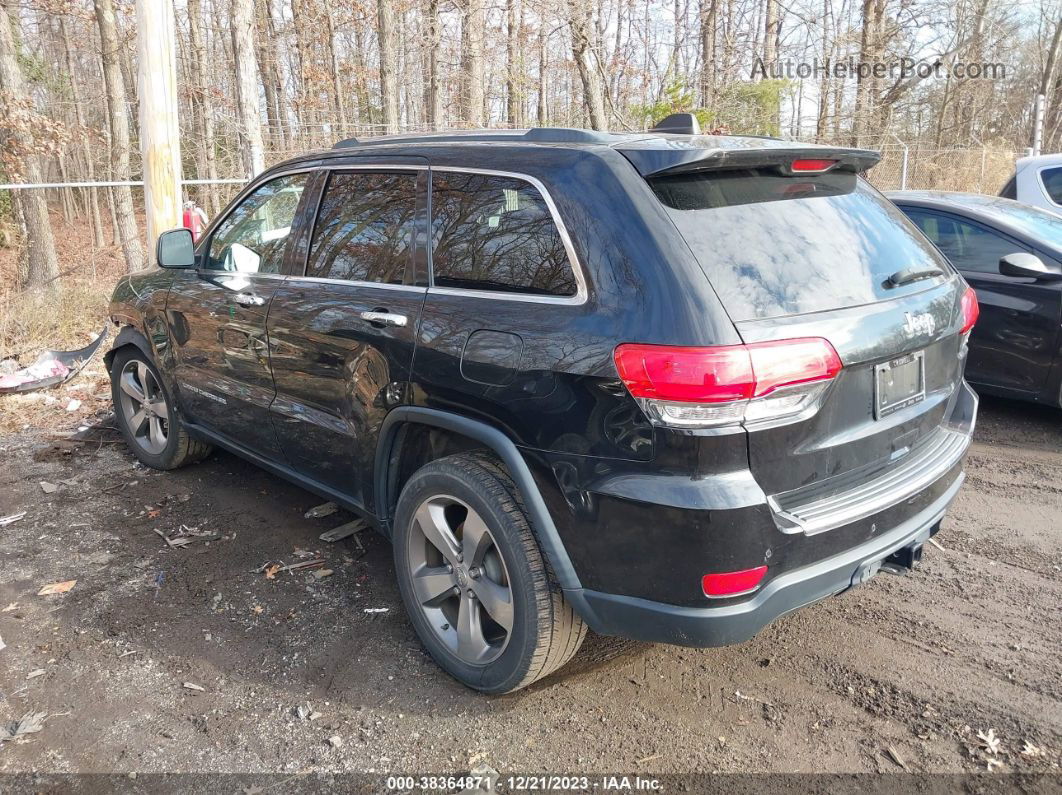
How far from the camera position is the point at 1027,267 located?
5.30 m

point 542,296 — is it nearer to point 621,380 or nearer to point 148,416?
point 621,380

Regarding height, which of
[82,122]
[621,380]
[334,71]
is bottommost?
[621,380]

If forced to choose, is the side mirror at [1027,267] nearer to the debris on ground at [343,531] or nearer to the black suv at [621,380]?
the black suv at [621,380]

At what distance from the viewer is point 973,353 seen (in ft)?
18.6

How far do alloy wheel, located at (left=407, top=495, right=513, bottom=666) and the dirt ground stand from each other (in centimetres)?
20

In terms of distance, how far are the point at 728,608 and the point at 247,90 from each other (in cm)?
1218

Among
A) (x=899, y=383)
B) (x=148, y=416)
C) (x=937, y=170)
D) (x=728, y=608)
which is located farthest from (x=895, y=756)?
(x=937, y=170)

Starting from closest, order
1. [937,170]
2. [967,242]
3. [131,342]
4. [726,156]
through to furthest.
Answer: [726,156]
[131,342]
[967,242]
[937,170]

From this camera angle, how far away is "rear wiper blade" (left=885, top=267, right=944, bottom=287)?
279cm

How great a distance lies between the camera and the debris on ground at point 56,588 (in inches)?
148

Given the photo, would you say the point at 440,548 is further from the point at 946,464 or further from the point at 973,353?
the point at 973,353

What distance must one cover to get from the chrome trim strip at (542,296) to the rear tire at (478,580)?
0.58 metres

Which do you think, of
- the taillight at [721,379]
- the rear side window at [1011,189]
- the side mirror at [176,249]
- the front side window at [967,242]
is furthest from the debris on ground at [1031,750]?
the rear side window at [1011,189]

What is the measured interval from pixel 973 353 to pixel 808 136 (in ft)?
55.0
